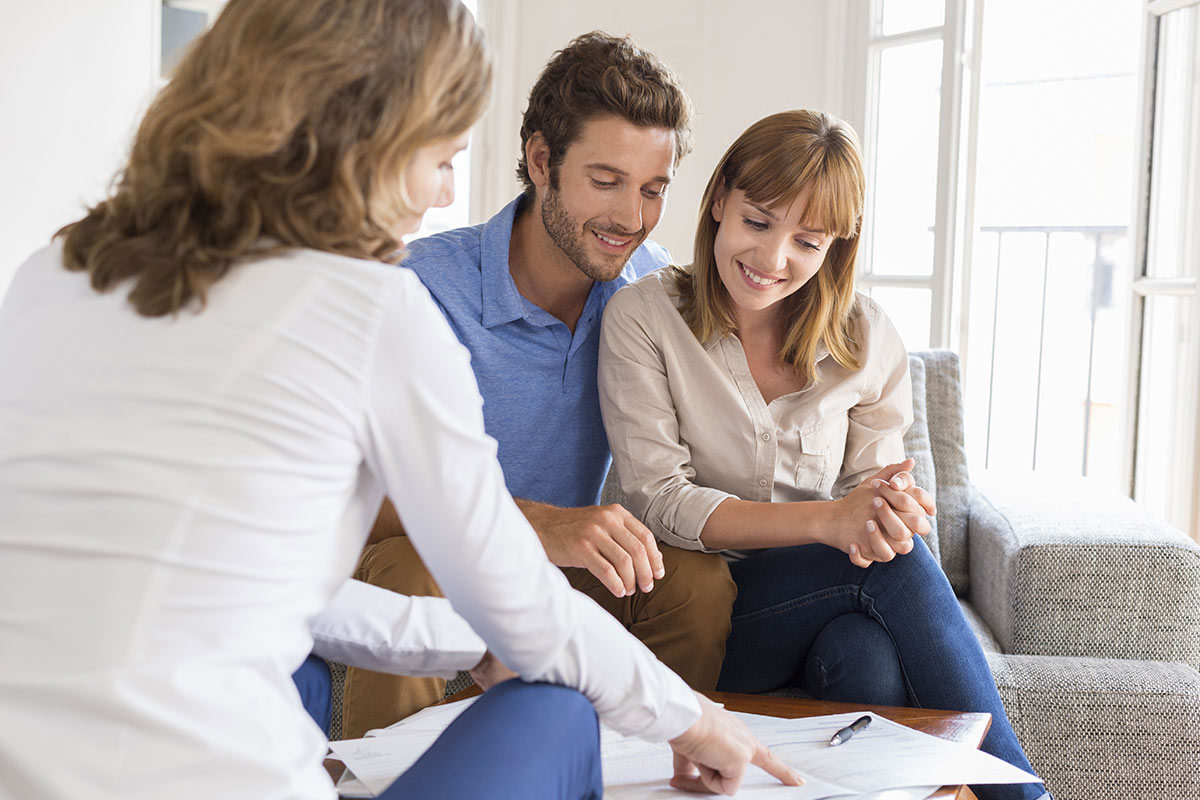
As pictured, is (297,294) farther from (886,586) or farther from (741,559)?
(741,559)

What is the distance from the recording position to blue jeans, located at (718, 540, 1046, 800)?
1.37 m

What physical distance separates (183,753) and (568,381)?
113 centimetres

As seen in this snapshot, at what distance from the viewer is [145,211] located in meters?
0.76

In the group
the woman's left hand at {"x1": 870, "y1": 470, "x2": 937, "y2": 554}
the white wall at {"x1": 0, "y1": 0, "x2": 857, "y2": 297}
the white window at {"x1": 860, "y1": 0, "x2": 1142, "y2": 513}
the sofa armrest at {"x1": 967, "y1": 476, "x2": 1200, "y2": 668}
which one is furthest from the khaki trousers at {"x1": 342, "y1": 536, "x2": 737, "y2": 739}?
the white window at {"x1": 860, "y1": 0, "x2": 1142, "y2": 513}

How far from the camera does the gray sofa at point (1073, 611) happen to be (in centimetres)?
157

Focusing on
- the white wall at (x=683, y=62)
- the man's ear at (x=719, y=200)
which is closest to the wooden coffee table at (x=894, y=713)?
the man's ear at (x=719, y=200)

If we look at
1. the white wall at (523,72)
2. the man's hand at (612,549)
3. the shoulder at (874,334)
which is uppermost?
the white wall at (523,72)

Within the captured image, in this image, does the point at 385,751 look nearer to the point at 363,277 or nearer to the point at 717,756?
the point at 717,756

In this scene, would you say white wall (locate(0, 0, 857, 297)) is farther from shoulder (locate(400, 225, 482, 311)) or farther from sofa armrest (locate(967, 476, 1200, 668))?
sofa armrest (locate(967, 476, 1200, 668))

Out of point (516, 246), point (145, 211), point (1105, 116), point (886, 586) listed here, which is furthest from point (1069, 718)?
point (1105, 116)

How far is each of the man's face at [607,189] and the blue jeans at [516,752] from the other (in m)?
0.97

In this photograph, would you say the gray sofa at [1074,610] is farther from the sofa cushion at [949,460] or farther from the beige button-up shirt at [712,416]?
the beige button-up shirt at [712,416]

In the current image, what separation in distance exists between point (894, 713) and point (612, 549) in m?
0.38

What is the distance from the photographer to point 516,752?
0.78 metres
